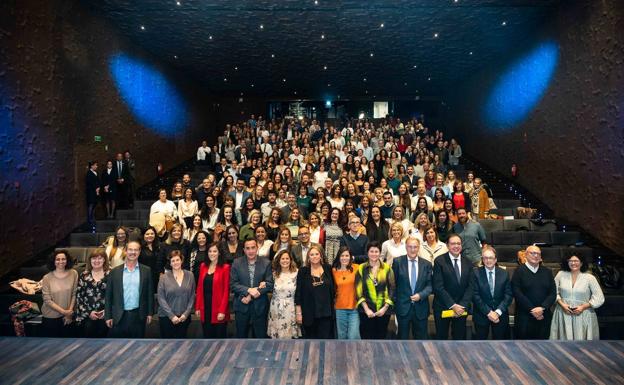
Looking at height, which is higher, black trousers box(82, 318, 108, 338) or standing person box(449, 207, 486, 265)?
standing person box(449, 207, 486, 265)

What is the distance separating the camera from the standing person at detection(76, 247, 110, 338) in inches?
154

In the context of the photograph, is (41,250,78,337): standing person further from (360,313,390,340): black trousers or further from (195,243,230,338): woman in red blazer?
(360,313,390,340): black trousers

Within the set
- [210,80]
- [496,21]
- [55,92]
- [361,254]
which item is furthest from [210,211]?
[210,80]

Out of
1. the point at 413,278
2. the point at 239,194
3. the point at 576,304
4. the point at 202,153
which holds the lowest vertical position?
the point at 576,304

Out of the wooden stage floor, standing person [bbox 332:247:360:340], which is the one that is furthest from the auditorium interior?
standing person [bbox 332:247:360:340]

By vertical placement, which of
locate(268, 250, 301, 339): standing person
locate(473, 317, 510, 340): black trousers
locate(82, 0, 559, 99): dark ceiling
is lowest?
locate(473, 317, 510, 340): black trousers

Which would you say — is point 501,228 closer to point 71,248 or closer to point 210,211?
point 210,211

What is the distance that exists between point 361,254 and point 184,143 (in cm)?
960

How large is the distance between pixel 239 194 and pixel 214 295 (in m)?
2.86

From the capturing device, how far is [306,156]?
923 cm

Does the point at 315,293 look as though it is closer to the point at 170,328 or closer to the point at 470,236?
the point at 170,328

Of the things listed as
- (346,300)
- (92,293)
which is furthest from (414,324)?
(92,293)

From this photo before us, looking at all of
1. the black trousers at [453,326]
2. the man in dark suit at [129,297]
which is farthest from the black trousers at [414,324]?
the man in dark suit at [129,297]

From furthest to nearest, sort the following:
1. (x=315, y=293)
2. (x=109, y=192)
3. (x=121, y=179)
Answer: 1. (x=121, y=179)
2. (x=109, y=192)
3. (x=315, y=293)
